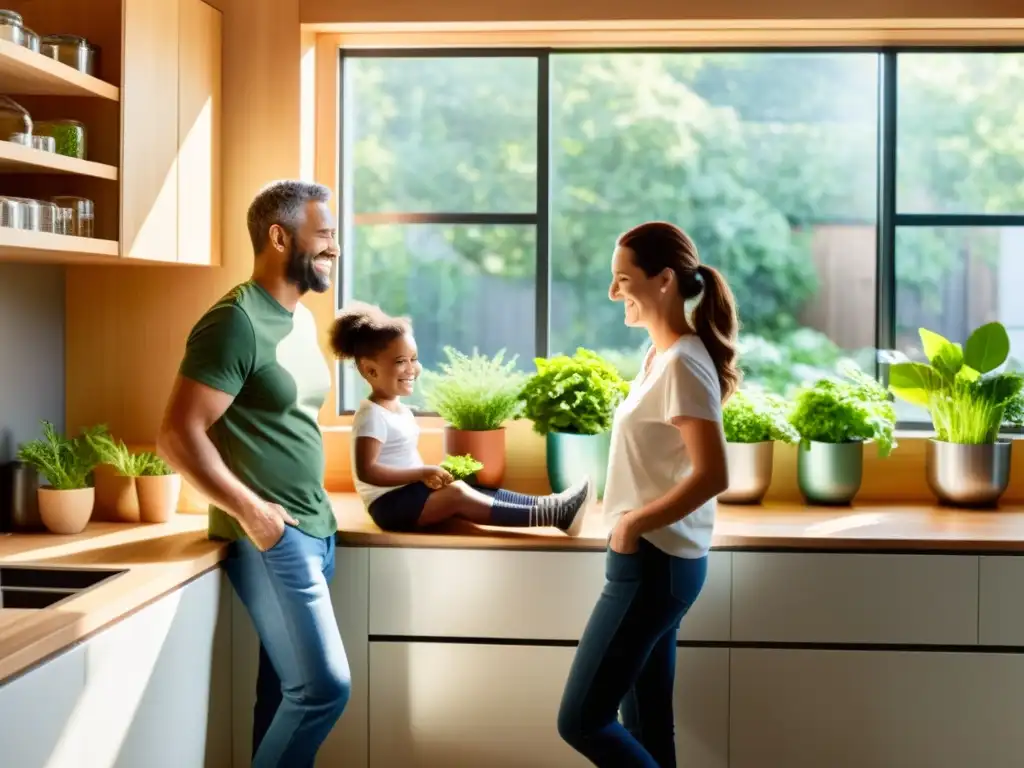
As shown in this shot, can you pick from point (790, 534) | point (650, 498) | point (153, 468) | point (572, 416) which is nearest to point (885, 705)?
point (790, 534)

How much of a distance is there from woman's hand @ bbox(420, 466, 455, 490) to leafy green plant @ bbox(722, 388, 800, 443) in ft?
2.64

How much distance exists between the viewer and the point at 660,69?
343cm

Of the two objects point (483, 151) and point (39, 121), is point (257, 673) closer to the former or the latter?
point (39, 121)

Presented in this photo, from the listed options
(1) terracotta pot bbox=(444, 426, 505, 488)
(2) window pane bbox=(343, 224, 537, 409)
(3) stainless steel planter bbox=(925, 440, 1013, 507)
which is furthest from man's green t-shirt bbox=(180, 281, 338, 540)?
(3) stainless steel planter bbox=(925, 440, 1013, 507)

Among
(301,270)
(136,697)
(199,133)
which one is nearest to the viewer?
(136,697)

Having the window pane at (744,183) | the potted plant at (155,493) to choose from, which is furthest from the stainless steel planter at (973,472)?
the potted plant at (155,493)

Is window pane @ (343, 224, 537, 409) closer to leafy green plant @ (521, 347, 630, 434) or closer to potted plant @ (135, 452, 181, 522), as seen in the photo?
leafy green plant @ (521, 347, 630, 434)

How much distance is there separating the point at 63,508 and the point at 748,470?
1740mm

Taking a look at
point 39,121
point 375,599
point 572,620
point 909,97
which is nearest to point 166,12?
point 39,121

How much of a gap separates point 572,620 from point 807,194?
1521mm

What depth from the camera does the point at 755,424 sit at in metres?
3.14

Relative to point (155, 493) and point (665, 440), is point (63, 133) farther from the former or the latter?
point (665, 440)

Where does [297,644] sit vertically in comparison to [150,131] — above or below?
below

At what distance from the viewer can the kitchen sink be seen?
2352mm
